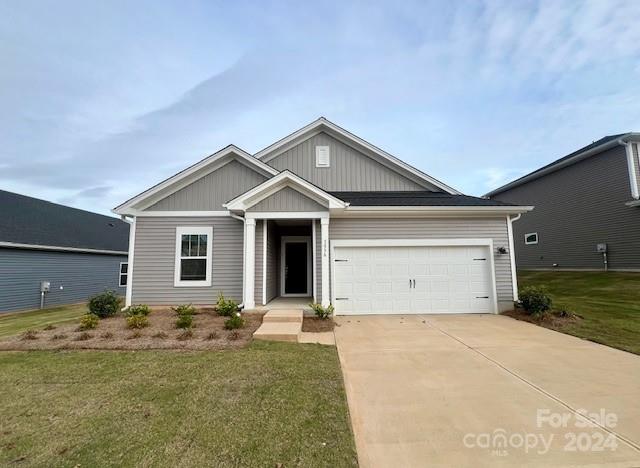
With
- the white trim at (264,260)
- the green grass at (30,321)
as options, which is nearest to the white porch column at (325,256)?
the white trim at (264,260)

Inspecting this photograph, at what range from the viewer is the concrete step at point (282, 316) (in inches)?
299

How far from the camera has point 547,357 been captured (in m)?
5.27

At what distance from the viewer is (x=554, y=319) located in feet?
25.8

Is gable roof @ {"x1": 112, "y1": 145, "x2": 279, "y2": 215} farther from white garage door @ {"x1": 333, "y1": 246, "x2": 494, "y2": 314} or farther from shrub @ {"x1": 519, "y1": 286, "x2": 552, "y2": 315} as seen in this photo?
shrub @ {"x1": 519, "y1": 286, "x2": 552, "y2": 315}

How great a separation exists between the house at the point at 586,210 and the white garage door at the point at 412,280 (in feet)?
32.2

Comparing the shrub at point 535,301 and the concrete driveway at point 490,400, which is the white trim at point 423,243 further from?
the concrete driveway at point 490,400

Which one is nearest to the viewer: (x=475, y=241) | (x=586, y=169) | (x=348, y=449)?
(x=348, y=449)

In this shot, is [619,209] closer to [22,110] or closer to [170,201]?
[170,201]

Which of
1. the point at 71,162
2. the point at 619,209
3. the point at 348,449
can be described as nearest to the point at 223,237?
the point at 348,449

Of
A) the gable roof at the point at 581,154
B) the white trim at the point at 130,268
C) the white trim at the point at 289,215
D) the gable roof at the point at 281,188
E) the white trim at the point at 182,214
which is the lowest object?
the white trim at the point at 130,268

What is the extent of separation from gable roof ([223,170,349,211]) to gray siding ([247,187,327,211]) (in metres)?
0.09

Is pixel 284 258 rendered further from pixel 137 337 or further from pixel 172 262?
pixel 137 337

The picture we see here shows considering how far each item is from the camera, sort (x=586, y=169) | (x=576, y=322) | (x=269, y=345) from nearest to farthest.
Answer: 1. (x=269, y=345)
2. (x=576, y=322)
3. (x=586, y=169)

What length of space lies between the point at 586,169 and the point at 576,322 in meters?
12.4
